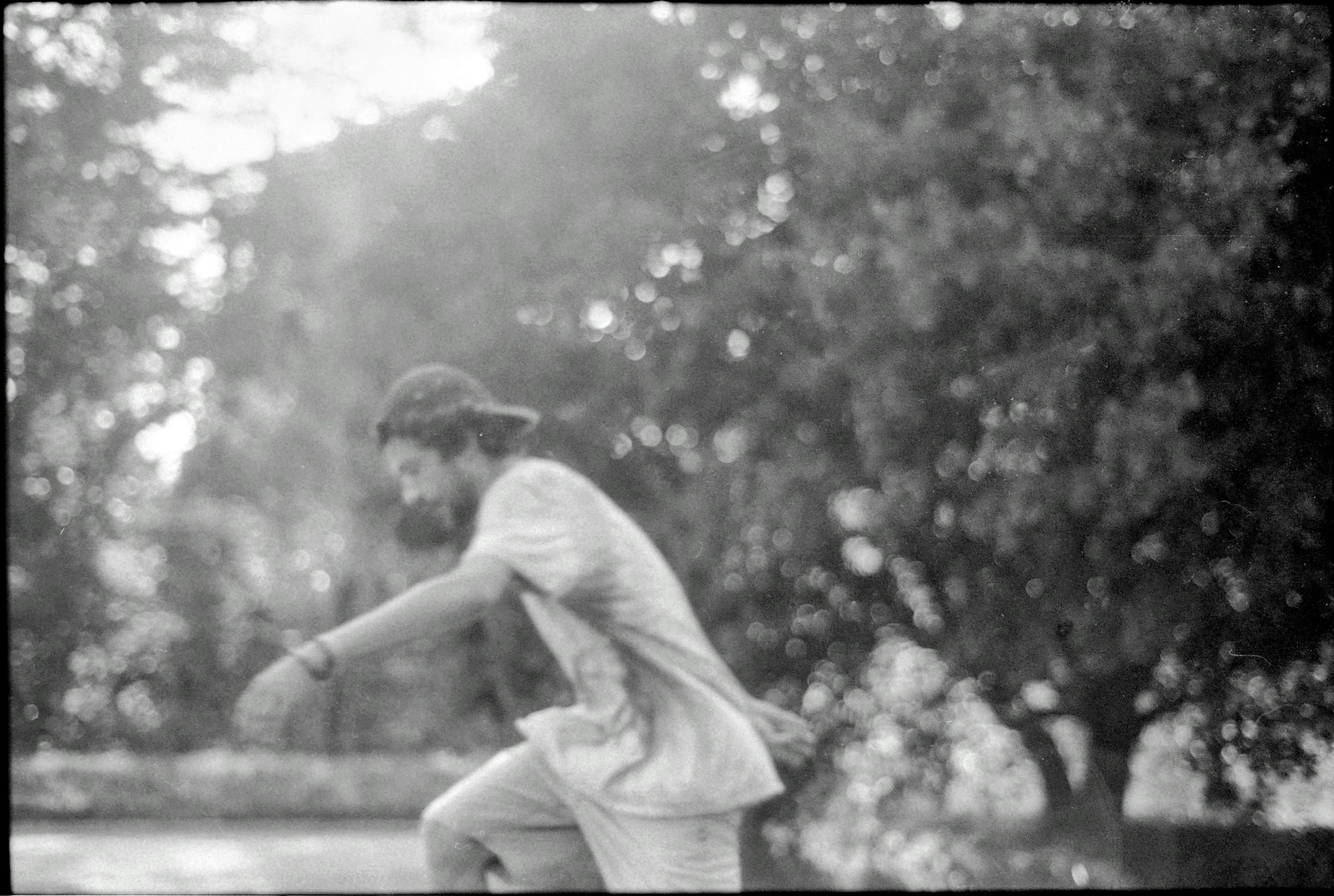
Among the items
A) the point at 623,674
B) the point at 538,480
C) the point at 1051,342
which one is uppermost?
the point at 1051,342

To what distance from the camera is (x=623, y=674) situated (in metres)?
2.90

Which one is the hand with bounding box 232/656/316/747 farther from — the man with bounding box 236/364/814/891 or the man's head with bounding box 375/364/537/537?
the man's head with bounding box 375/364/537/537

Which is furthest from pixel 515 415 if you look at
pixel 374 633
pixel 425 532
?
pixel 425 532

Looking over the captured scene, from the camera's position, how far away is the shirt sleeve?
264cm

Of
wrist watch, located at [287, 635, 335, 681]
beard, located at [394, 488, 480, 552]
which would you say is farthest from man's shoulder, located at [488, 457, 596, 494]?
beard, located at [394, 488, 480, 552]

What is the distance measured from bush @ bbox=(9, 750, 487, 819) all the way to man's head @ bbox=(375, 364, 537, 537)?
4.18 m

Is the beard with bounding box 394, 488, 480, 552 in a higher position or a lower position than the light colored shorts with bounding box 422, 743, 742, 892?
higher

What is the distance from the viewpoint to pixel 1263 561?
4.91 metres

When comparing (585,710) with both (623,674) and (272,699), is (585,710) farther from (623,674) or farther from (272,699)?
(272,699)

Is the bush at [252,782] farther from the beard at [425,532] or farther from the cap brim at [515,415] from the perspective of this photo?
the cap brim at [515,415]

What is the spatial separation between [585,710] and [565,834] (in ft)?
0.90

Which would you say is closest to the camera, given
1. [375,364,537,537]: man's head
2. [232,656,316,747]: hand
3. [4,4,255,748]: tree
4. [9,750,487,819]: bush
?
[232,656,316,747]: hand

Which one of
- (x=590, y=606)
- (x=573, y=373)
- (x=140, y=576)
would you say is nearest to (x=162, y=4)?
(x=573, y=373)

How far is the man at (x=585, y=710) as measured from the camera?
2.74 m
